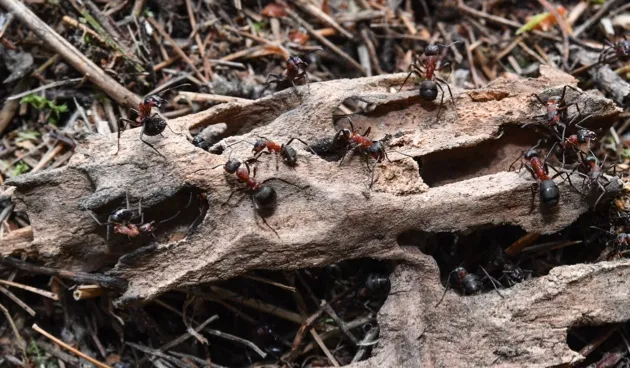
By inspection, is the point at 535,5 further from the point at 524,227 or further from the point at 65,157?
the point at 65,157

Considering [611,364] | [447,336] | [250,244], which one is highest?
[250,244]

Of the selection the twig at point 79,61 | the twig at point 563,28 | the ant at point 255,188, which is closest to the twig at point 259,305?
the ant at point 255,188


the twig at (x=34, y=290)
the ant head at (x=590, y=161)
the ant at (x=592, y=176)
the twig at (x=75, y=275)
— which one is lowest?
the twig at (x=34, y=290)

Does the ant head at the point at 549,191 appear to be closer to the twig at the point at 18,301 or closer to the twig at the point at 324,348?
the twig at the point at 324,348

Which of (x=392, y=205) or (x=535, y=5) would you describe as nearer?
(x=392, y=205)

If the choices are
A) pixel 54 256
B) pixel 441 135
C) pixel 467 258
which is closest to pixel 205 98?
pixel 54 256

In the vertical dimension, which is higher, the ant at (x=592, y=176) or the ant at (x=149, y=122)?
the ant at (x=149, y=122)

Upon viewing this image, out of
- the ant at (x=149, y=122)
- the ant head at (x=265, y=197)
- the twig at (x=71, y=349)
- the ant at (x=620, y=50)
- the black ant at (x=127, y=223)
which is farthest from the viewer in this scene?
the ant at (x=620, y=50)
